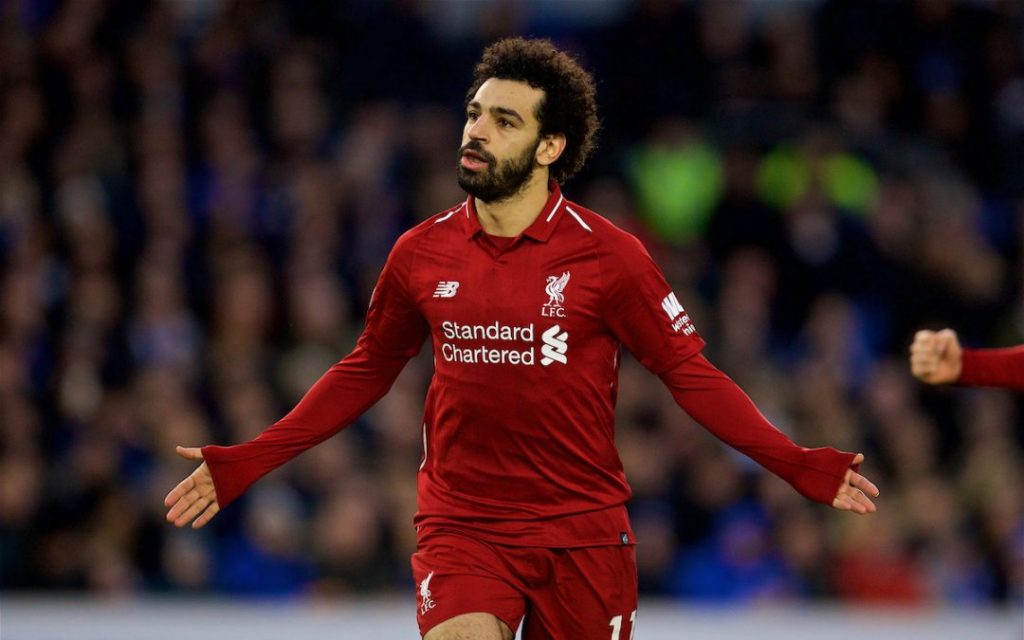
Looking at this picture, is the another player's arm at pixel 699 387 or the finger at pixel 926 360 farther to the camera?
the finger at pixel 926 360

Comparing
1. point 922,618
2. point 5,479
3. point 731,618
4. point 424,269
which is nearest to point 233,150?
point 5,479

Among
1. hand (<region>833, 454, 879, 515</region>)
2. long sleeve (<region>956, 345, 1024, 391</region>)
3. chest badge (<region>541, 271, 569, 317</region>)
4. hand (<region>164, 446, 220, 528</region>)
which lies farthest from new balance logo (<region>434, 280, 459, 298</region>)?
long sleeve (<region>956, 345, 1024, 391</region>)

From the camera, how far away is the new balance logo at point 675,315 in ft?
16.9

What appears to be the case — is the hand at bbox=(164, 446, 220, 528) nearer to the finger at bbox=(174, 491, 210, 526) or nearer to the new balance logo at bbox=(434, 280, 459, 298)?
the finger at bbox=(174, 491, 210, 526)

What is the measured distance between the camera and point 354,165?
36.1ft

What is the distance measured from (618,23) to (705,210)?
5.35 ft

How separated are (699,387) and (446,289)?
0.83 meters

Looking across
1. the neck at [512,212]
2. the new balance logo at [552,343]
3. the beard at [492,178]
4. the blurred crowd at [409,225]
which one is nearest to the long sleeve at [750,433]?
the new balance logo at [552,343]

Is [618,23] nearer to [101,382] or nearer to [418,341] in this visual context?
[101,382]

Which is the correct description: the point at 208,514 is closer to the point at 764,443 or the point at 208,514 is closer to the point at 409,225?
the point at 764,443

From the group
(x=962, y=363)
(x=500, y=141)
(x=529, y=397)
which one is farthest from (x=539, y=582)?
(x=962, y=363)

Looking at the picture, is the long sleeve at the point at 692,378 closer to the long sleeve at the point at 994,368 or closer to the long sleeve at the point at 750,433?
the long sleeve at the point at 750,433

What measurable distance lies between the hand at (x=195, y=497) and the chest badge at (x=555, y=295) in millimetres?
1185

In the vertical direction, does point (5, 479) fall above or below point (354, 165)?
below
